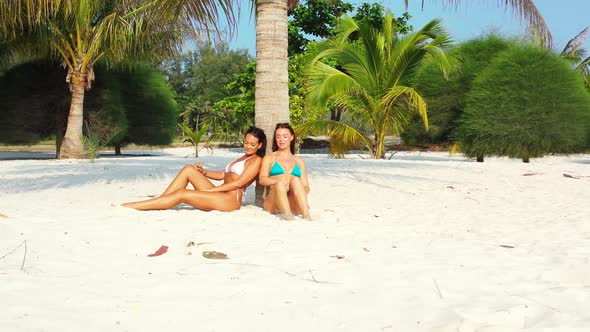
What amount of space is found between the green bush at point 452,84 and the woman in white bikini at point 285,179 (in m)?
11.7

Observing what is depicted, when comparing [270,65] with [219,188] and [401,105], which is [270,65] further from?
[401,105]

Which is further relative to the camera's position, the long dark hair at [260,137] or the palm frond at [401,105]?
the palm frond at [401,105]

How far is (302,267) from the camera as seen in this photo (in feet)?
12.0

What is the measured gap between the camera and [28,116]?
64.5 ft

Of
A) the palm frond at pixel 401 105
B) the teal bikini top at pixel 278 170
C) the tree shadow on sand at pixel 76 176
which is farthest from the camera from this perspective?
the palm frond at pixel 401 105

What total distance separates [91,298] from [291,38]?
25.2m

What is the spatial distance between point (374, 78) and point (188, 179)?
9002mm

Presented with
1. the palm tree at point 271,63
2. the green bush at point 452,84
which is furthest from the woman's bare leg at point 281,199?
the green bush at point 452,84

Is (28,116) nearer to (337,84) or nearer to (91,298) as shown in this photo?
(337,84)

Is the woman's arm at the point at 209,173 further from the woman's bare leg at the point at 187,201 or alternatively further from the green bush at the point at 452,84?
the green bush at the point at 452,84

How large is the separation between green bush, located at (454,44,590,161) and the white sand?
27.2ft

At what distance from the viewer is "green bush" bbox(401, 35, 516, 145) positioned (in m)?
16.9

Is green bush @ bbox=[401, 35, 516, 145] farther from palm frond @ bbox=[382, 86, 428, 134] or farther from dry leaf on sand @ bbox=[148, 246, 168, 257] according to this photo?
dry leaf on sand @ bbox=[148, 246, 168, 257]

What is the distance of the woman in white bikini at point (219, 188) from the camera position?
5812 millimetres
